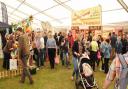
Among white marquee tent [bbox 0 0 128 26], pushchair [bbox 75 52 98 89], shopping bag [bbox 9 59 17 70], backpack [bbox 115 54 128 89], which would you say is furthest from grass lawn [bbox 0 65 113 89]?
backpack [bbox 115 54 128 89]

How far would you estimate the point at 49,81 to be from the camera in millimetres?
7227

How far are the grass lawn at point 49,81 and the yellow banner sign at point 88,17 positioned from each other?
9.79 feet

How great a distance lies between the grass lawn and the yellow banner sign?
298 centimetres

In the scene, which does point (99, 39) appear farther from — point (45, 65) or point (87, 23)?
point (45, 65)

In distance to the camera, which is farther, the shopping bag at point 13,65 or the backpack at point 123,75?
the shopping bag at point 13,65

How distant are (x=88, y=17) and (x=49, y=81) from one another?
509cm

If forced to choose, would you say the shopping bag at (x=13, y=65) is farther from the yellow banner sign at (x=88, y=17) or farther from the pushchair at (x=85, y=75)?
the yellow banner sign at (x=88, y=17)

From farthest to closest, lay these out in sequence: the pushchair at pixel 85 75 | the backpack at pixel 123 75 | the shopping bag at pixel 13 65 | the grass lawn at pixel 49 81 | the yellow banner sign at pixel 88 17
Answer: the yellow banner sign at pixel 88 17 → the shopping bag at pixel 13 65 → the grass lawn at pixel 49 81 → the pushchair at pixel 85 75 → the backpack at pixel 123 75

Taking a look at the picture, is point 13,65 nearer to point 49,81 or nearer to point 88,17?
point 49,81

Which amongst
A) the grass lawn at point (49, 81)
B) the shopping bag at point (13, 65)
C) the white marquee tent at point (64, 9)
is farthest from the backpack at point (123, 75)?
the white marquee tent at point (64, 9)

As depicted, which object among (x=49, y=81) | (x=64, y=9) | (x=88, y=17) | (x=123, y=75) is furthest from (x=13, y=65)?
(x=123, y=75)

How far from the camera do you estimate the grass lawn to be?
659 cm

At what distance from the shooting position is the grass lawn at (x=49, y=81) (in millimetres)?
6589

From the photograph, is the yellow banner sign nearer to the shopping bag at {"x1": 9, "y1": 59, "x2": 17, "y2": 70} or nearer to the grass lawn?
the grass lawn
